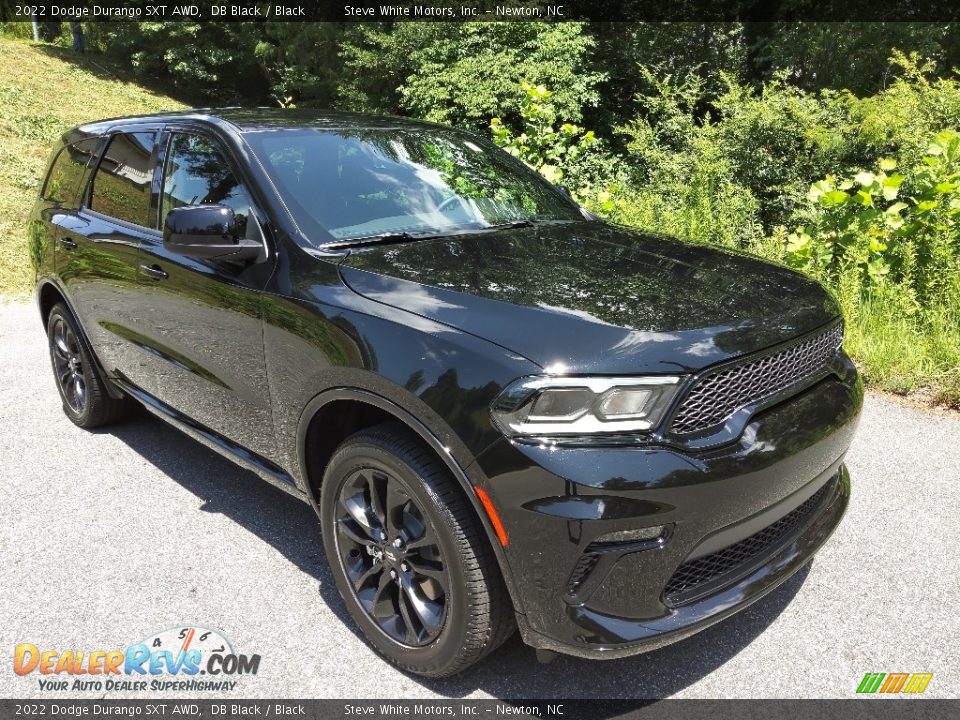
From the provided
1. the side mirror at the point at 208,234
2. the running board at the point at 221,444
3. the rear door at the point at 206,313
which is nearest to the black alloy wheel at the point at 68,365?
the running board at the point at 221,444

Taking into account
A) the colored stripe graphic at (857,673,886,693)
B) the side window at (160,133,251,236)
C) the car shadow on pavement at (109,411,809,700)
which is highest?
the side window at (160,133,251,236)

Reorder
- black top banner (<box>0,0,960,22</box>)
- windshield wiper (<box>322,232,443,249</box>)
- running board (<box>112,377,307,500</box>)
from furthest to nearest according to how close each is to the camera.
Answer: black top banner (<box>0,0,960,22</box>) → running board (<box>112,377,307,500</box>) → windshield wiper (<box>322,232,443,249</box>)

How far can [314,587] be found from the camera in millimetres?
3051

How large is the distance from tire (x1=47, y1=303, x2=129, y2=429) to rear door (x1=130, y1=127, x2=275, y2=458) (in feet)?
2.77

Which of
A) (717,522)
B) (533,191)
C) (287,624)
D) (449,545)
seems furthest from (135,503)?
(717,522)

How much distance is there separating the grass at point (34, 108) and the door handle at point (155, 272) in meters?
5.79

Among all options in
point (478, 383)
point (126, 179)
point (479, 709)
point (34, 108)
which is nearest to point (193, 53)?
point (34, 108)

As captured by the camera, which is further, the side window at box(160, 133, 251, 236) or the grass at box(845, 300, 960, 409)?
the grass at box(845, 300, 960, 409)

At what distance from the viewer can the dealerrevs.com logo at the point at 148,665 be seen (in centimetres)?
258

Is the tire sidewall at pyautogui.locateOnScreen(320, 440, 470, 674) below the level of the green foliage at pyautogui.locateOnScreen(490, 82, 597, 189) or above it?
below

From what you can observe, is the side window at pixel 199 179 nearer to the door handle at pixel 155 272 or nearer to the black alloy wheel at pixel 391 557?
the door handle at pixel 155 272

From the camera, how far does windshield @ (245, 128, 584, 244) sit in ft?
9.89

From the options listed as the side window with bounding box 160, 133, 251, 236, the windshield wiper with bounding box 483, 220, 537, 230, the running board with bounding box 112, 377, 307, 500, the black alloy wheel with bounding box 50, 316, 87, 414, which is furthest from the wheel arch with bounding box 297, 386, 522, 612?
the black alloy wheel with bounding box 50, 316, 87, 414

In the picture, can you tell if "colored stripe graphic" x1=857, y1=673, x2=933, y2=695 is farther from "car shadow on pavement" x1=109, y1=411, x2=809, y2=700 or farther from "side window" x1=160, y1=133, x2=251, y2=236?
"side window" x1=160, y1=133, x2=251, y2=236
